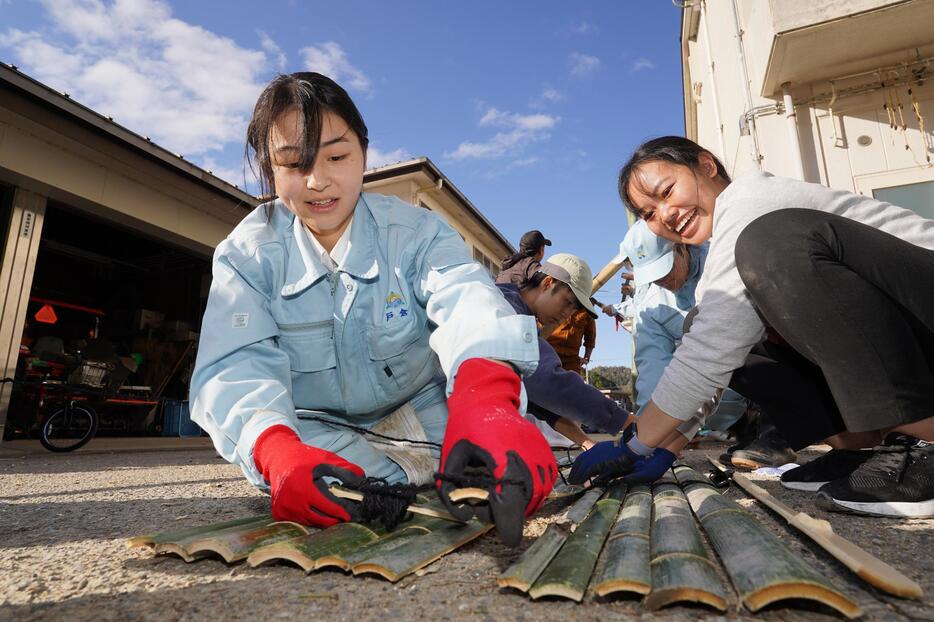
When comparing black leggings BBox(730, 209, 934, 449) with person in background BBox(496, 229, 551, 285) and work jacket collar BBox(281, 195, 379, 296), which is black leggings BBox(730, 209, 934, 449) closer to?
work jacket collar BBox(281, 195, 379, 296)

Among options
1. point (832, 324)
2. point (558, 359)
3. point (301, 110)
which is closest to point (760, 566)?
point (832, 324)

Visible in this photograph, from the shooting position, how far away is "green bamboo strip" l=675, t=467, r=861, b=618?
2.09 ft

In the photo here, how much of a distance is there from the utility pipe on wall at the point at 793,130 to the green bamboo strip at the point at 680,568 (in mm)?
4973

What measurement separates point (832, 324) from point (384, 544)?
1196 mm

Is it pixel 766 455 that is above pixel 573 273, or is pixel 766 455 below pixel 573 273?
below

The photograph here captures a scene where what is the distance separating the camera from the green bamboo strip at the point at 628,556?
72 cm

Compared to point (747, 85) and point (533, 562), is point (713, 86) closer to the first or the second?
point (747, 85)

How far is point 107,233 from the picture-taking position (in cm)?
852

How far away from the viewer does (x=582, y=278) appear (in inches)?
123

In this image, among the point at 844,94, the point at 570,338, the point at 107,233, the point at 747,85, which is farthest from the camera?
the point at 107,233

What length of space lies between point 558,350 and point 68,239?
29.1ft

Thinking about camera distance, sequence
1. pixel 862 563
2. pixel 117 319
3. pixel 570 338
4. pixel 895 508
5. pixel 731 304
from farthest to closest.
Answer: pixel 117 319 < pixel 570 338 < pixel 731 304 < pixel 895 508 < pixel 862 563

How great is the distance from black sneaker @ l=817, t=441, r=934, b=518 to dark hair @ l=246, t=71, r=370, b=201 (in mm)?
1750

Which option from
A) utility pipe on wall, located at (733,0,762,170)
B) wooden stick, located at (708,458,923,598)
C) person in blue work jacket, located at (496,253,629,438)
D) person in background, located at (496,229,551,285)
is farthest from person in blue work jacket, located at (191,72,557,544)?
utility pipe on wall, located at (733,0,762,170)
